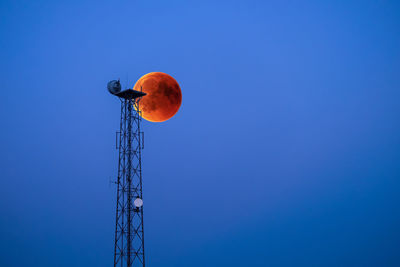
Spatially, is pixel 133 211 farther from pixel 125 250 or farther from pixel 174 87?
pixel 174 87

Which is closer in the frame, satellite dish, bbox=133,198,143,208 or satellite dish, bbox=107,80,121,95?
satellite dish, bbox=133,198,143,208

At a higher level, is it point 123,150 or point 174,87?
point 174,87

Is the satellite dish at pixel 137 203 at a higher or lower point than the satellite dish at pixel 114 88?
lower

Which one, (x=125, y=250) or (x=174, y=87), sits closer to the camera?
(x=125, y=250)

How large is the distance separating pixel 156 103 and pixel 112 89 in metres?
2.65

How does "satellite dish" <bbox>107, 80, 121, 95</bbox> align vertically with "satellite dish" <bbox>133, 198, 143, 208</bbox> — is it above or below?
above

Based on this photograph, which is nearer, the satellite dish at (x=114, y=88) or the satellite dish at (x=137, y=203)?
the satellite dish at (x=137, y=203)

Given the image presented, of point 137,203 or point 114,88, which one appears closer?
point 137,203

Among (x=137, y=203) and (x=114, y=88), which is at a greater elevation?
(x=114, y=88)

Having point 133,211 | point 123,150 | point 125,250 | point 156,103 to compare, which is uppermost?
point 156,103

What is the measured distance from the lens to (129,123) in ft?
81.4

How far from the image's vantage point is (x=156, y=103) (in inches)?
1006

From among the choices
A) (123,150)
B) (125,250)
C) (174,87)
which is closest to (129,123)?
(123,150)

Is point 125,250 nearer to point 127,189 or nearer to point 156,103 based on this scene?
point 127,189
